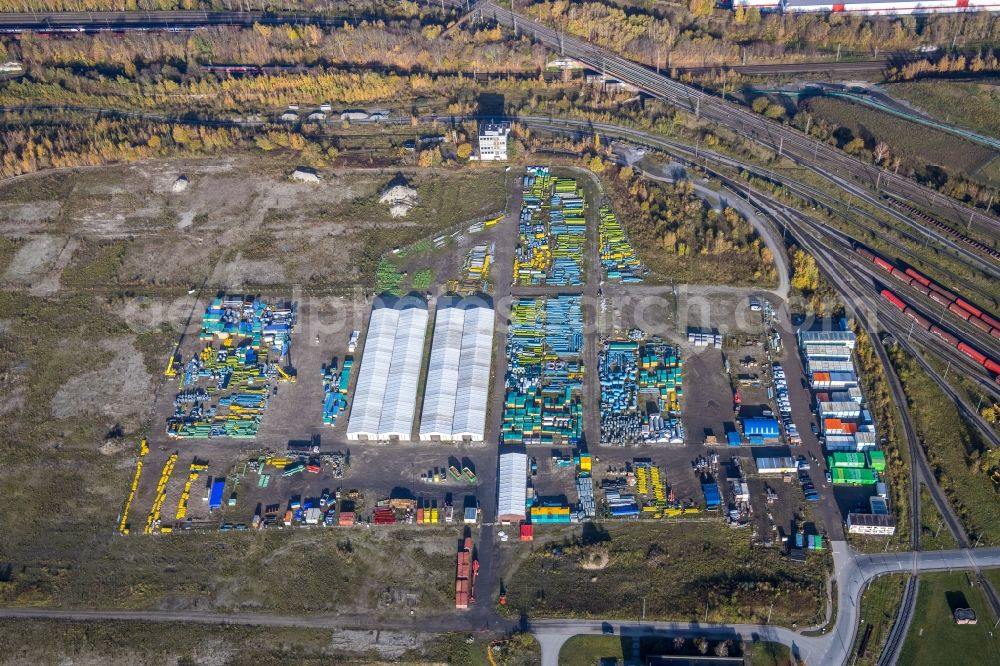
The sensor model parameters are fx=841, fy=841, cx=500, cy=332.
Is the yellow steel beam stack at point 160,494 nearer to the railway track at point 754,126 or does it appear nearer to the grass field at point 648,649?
the grass field at point 648,649

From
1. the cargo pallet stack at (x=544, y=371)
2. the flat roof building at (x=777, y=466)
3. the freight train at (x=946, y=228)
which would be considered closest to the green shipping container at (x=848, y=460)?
the flat roof building at (x=777, y=466)

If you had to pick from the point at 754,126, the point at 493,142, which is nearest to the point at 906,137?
the point at 754,126

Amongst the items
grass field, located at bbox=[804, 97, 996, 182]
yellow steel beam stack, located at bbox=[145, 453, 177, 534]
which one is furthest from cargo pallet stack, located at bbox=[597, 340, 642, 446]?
grass field, located at bbox=[804, 97, 996, 182]

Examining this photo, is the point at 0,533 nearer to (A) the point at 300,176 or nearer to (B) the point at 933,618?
(A) the point at 300,176

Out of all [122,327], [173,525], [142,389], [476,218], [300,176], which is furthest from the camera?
[300,176]

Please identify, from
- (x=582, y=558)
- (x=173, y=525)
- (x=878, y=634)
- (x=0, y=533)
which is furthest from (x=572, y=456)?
(x=0, y=533)

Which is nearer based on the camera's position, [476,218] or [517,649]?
[517,649]
